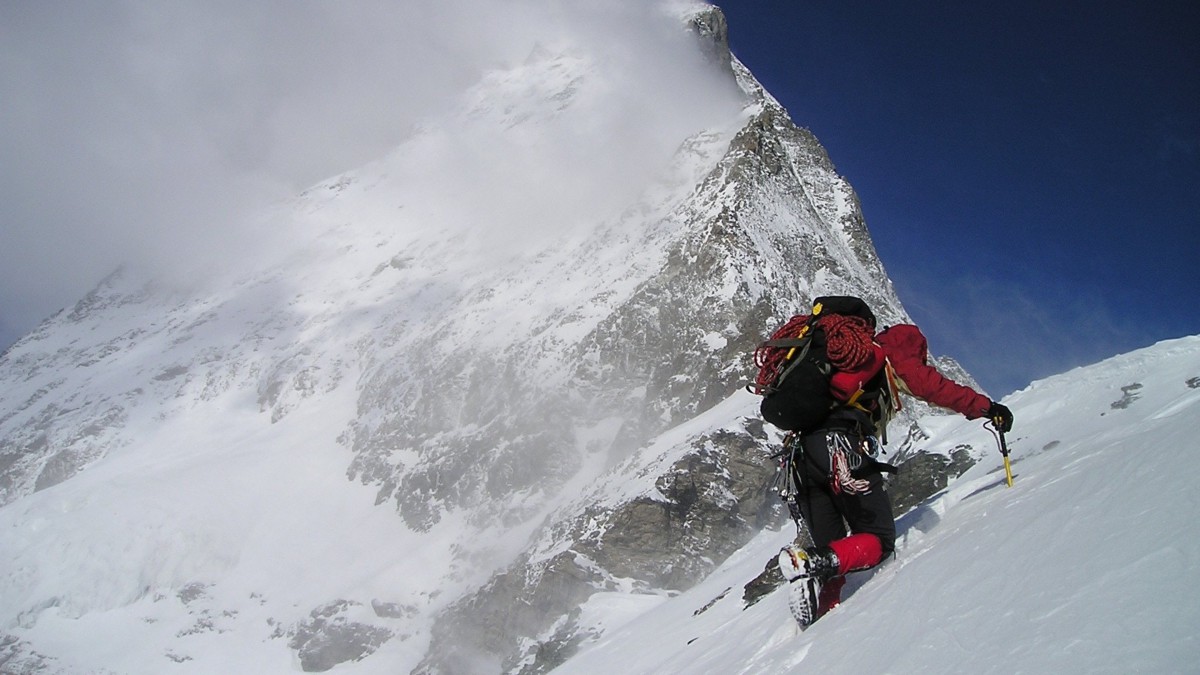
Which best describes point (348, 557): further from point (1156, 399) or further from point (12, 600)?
point (1156, 399)

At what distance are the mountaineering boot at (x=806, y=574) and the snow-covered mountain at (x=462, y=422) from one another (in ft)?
30.1

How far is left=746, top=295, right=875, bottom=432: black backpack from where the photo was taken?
4.73 m

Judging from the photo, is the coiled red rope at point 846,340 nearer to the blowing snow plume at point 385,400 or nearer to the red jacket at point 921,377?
the red jacket at point 921,377

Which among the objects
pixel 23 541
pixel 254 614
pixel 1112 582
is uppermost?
pixel 23 541

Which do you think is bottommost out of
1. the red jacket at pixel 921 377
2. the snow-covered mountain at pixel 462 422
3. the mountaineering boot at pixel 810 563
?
the mountaineering boot at pixel 810 563

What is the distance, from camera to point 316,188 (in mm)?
136625

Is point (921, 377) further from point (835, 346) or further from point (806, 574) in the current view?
point (806, 574)

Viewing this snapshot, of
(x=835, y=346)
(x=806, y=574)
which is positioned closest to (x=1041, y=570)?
(x=806, y=574)

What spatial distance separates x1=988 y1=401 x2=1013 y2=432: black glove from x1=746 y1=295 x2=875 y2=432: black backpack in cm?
91

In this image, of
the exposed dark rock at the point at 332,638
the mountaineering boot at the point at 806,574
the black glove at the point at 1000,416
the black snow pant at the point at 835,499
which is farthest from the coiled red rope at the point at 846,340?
the exposed dark rock at the point at 332,638

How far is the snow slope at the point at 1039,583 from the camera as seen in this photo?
2.32 metres

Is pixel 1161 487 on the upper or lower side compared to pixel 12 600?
lower

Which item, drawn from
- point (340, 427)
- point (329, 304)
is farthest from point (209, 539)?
point (329, 304)

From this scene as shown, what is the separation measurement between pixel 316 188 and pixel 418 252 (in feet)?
165
